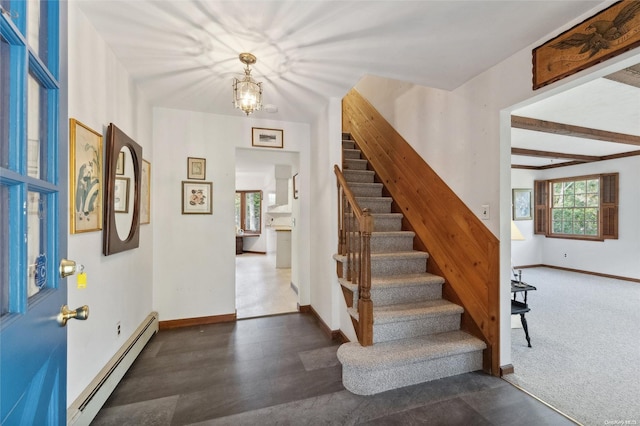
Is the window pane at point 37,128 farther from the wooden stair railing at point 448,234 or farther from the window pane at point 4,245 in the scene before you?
the wooden stair railing at point 448,234

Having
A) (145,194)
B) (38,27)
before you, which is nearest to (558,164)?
(145,194)

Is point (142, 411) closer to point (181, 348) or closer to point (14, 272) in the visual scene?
point (181, 348)

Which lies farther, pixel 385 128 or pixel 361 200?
pixel 385 128

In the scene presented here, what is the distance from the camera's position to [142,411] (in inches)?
69.2

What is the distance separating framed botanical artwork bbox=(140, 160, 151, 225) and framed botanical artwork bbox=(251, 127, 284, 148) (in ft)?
3.92

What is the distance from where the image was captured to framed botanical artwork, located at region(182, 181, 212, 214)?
315cm

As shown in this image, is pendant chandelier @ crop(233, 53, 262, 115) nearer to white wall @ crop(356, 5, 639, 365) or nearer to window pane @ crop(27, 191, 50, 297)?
window pane @ crop(27, 191, 50, 297)

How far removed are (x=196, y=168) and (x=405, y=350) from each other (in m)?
2.89

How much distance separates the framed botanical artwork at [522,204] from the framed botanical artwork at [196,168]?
6.95m

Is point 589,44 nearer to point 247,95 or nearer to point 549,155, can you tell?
point 247,95

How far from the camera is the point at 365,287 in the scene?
2.12 metres

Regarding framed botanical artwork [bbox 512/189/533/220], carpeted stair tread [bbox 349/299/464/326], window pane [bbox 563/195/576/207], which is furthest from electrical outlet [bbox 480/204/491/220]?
window pane [bbox 563/195/576/207]

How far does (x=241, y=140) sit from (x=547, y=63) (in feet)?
9.66

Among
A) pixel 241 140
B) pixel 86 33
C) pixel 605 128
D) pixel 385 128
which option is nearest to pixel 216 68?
pixel 86 33
